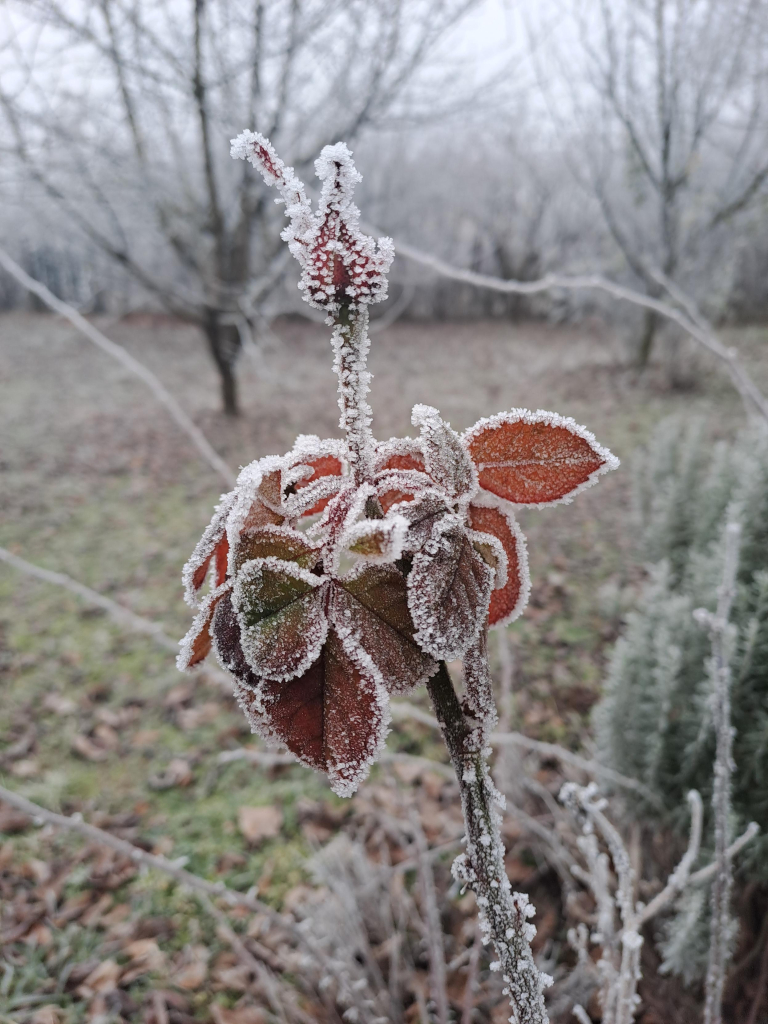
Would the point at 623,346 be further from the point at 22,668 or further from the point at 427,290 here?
the point at 22,668

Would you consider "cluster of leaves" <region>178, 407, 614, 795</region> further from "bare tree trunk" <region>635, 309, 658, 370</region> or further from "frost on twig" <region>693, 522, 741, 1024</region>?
"bare tree trunk" <region>635, 309, 658, 370</region>

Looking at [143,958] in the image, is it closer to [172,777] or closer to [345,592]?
[172,777]

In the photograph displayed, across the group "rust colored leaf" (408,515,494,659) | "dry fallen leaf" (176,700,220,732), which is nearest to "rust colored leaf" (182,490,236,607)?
"rust colored leaf" (408,515,494,659)

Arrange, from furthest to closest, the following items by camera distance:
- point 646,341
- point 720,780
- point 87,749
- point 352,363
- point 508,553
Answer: point 646,341, point 87,749, point 720,780, point 508,553, point 352,363

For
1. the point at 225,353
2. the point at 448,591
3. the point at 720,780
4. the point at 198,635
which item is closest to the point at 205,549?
the point at 198,635

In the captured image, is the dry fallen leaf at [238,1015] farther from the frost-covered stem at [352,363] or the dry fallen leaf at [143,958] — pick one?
the frost-covered stem at [352,363]

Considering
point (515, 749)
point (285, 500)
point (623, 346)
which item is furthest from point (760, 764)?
point (623, 346)
